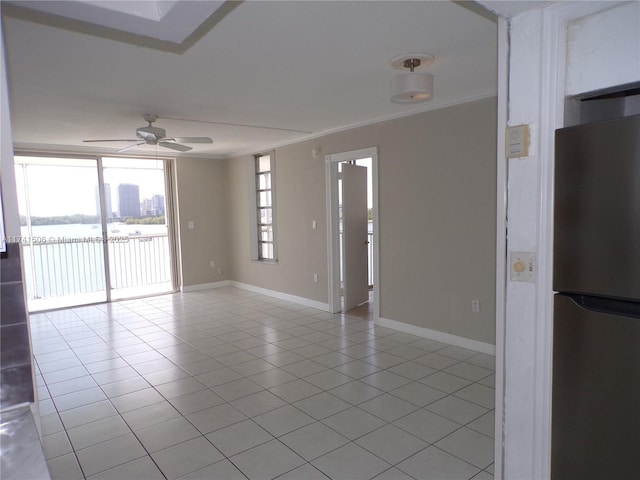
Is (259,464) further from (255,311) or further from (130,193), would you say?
(130,193)

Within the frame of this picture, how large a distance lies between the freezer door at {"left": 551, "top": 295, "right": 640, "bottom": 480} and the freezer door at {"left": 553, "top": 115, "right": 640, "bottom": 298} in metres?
0.12

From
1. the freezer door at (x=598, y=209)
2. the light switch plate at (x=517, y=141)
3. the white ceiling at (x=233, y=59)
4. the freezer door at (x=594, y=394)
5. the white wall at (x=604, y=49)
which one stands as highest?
the white ceiling at (x=233, y=59)

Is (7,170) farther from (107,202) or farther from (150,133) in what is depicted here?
(107,202)

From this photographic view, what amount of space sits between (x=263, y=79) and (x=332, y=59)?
0.64m

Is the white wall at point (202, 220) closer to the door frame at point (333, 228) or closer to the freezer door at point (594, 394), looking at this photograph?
the door frame at point (333, 228)

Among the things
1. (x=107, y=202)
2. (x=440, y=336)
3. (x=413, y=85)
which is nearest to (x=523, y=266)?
(x=413, y=85)

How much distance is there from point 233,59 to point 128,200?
4665mm

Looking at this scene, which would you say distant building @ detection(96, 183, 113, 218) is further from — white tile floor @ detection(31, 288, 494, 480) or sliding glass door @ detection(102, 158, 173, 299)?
white tile floor @ detection(31, 288, 494, 480)

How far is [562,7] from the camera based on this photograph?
1411 mm

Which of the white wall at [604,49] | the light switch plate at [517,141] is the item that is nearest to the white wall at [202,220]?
the light switch plate at [517,141]

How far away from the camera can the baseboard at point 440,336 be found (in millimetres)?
3686

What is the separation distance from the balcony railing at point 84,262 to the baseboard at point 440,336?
4389mm

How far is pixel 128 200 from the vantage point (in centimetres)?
645

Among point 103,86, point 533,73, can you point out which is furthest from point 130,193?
point 533,73
